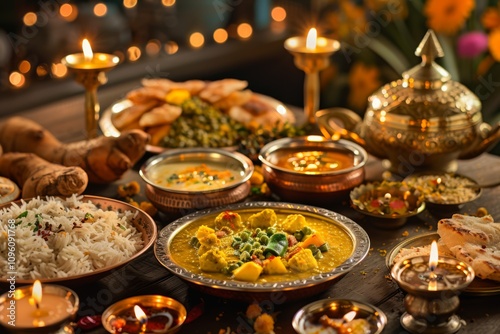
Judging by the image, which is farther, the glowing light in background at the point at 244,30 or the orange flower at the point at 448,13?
the glowing light in background at the point at 244,30

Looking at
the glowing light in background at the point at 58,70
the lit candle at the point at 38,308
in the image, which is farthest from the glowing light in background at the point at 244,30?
the lit candle at the point at 38,308

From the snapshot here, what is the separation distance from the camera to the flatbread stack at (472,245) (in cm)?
215

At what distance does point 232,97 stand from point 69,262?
154 cm

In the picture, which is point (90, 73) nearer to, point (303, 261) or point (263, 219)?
point (263, 219)

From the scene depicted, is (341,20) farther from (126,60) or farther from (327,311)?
(327,311)

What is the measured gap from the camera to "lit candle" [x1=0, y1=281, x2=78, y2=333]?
5.90 feet

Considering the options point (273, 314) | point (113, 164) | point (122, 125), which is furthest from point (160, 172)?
point (273, 314)

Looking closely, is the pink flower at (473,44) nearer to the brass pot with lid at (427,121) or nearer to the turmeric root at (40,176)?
the brass pot with lid at (427,121)

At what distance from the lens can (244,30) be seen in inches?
240

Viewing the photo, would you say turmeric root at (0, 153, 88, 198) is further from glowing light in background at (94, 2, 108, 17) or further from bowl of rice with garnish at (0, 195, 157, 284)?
glowing light in background at (94, 2, 108, 17)

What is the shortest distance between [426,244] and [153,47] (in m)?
3.76

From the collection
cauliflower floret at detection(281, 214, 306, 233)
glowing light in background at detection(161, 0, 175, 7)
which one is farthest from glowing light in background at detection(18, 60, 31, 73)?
cauliflower floret at detection(281, 214, 306, 233)

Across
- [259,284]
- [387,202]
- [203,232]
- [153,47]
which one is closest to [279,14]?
[153,47]

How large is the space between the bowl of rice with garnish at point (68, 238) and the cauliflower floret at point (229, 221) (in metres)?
0.21
